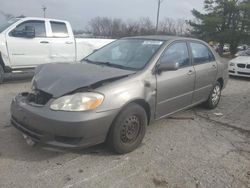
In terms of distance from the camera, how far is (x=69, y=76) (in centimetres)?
358

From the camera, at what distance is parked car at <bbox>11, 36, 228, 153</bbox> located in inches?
127

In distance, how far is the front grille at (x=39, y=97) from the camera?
11.2 ft

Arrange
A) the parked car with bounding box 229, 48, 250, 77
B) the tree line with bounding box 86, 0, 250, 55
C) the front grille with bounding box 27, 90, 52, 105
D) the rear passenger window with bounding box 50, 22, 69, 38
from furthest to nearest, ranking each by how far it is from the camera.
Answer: the tree line with bounding box 86, 0, 250, 55 → the parked car with bounding box 229, 48, 250, 77 → the rear passenger window with bounding box 50, 22, 69, 38 → the front grille with bounding box 27, 90, 52, 105

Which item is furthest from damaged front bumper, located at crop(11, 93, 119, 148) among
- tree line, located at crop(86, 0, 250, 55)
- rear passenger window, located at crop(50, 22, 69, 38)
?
tree line, located at crop(86, 0, 250, 55)

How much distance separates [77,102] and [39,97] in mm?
603

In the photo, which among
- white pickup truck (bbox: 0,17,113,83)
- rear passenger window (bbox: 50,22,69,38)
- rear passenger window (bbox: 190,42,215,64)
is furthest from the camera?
rear passenger window (bbox: 50,22,69,38)

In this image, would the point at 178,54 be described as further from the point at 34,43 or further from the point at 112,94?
the point at 34,43

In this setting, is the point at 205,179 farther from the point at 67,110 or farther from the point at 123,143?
the point at 67,110

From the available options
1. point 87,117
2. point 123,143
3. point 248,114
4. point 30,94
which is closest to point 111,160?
A: point 123,143

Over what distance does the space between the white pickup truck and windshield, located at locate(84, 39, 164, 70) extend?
391 cm

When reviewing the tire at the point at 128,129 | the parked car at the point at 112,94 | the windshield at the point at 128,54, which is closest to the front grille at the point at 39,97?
the parked car at the point at 112,94

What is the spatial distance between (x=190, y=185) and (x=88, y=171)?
3.80ft

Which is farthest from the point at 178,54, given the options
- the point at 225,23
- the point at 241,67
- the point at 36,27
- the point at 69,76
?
the point at 225,23

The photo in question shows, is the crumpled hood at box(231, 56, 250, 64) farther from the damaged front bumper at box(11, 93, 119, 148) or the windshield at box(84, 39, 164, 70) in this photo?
the damaged front bumper at box(11, 93, 119, 148)
